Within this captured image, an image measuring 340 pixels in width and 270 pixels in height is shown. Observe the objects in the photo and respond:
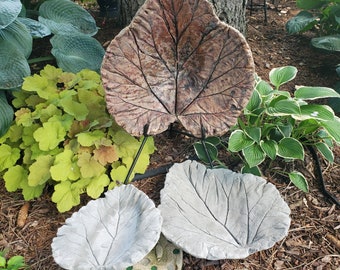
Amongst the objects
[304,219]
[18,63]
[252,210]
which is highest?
[18,63]

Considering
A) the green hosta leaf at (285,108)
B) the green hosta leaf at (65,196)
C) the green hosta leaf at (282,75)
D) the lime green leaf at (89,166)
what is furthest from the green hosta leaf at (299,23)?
the green hosta leaf at (65,196)

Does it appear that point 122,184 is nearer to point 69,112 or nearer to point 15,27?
point 69,112

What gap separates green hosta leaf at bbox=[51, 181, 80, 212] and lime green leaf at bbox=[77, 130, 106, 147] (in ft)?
0.56

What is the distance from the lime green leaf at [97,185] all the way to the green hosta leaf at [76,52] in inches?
26.6

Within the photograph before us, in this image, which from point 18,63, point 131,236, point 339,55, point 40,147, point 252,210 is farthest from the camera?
point 339,55

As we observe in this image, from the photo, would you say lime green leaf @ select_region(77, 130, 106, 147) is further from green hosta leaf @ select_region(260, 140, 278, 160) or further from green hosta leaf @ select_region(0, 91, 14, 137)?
green hosta leaf @ select_region(260, 140, 278, 160)

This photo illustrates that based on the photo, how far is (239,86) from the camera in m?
1.60

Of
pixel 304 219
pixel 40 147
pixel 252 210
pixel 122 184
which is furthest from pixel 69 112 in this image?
pixel 304 219

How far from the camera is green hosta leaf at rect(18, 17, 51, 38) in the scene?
199cm

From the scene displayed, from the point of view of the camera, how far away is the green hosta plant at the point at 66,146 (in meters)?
1.59

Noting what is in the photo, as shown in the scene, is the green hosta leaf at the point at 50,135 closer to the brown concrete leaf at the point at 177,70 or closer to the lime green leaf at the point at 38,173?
the lime green leaf at the point at 38,173

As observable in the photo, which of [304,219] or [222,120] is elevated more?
[222,120]

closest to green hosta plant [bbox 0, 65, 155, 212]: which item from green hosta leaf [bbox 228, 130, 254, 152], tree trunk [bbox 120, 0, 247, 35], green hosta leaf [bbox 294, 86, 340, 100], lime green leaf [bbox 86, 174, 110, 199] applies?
lime green leaf [bbox 86, 174, 110, 199]

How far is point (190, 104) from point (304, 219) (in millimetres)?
668
